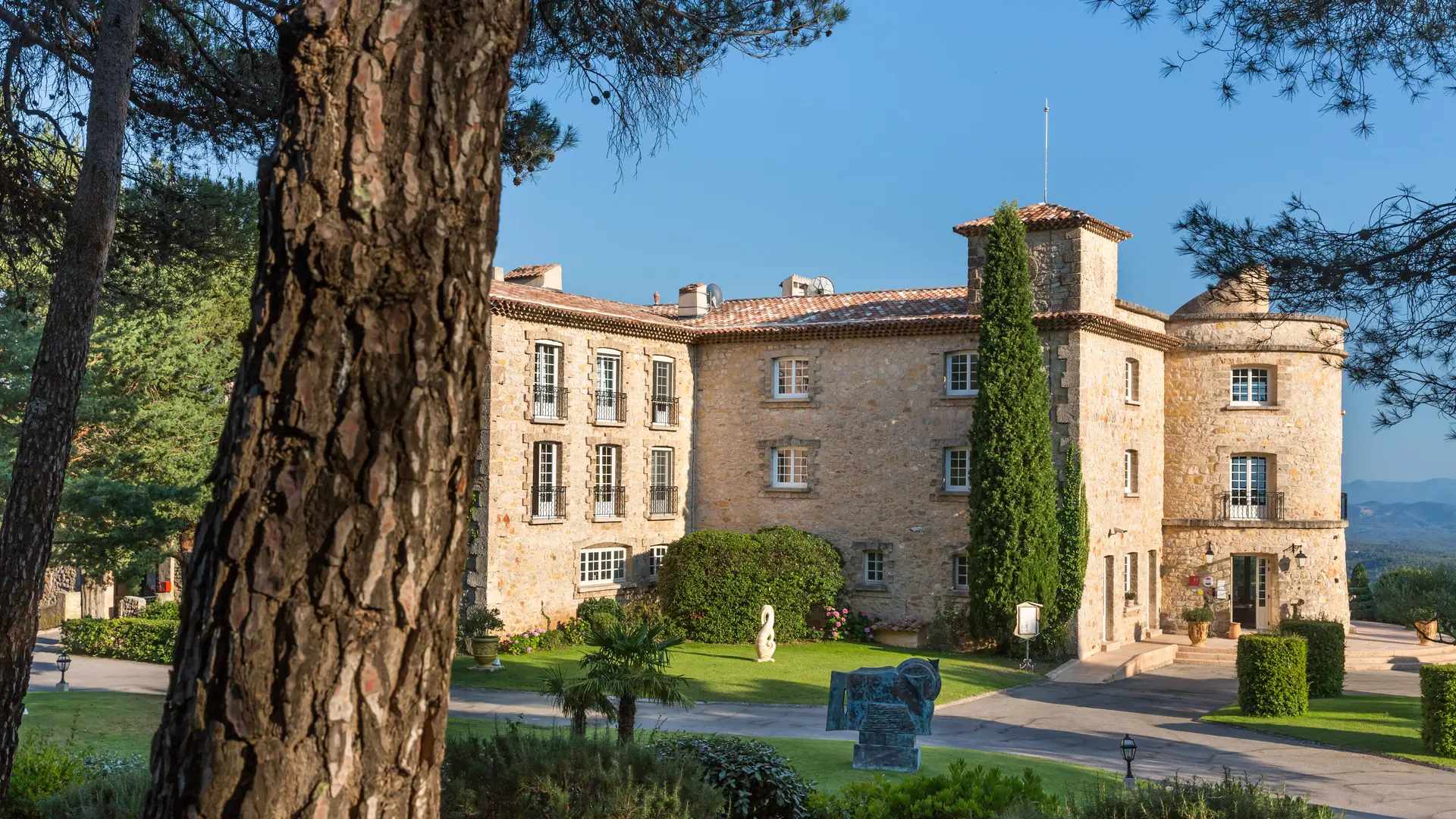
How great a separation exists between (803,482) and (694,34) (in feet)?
68.4

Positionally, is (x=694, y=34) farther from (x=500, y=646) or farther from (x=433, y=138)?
(x=500, y=646)

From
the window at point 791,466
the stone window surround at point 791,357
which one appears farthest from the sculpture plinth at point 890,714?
the stone window surround at point 791,357

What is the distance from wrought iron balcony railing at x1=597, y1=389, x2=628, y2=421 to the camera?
29.8 m

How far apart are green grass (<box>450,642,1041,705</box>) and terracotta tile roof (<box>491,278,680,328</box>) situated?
7899 millimetres

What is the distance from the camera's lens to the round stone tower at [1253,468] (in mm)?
32000

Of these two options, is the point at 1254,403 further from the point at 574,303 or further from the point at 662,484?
the point at 574,303

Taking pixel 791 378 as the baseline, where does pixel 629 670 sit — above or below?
below

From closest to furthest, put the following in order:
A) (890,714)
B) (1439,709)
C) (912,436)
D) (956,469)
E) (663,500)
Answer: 1. (890,714)
2. (1439,709)
3. (956,469)
4. (912,436)
5. (663,500)

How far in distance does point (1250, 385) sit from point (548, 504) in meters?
19.0

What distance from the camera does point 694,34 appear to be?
11.1 metres

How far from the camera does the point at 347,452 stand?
331 cm

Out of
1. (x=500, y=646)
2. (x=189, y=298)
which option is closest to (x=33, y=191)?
(x=500, y=646)

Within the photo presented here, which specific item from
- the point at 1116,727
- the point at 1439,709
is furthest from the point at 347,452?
the point at 1116,727

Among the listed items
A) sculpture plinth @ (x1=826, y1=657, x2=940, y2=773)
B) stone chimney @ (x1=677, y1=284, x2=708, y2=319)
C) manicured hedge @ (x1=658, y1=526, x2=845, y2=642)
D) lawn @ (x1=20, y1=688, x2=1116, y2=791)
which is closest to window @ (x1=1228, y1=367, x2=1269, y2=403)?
manicured hedge @ (x1=658, y1=526, x2=845, y2=642)
